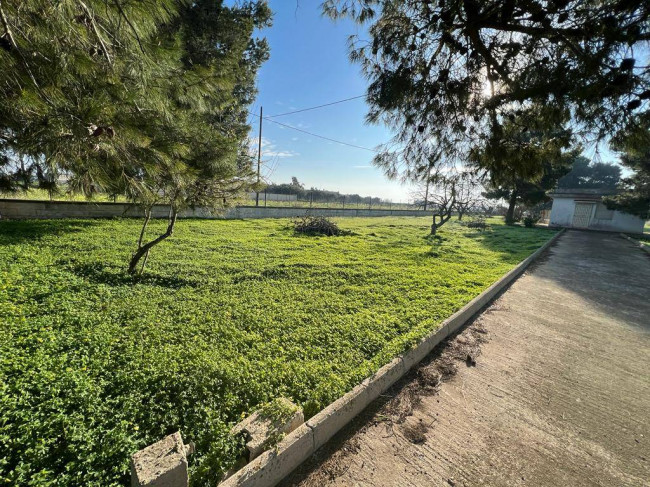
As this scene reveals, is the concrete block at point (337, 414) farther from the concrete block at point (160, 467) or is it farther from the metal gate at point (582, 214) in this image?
the metal gate at point (582, 214)

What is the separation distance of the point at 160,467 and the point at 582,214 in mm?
28556

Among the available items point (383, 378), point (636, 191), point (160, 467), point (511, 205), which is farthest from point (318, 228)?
point (511, 205)

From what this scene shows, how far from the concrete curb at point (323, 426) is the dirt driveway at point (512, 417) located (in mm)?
65

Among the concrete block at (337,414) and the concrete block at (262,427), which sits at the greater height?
the concrete block at (262,427)

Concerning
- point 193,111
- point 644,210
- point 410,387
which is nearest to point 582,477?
point 410,387

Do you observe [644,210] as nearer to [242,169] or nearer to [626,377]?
[626,377]

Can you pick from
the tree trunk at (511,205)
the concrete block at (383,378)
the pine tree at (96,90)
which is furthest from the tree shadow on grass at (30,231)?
the tree trunk at (511,205)

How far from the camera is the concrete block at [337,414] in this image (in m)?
1.75

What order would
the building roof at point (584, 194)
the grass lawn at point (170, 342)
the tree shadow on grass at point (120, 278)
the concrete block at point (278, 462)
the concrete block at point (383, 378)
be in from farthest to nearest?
1. the building roof at point (584, 194)
2. the tree shadow on grass at point (120, 278)
3. the concrete block at point (383, 378)
4. the grass lawn at point (170, 342)
5. the concrete block at point (278, 462)

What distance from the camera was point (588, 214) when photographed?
808 inches

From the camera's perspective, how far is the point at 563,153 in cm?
252

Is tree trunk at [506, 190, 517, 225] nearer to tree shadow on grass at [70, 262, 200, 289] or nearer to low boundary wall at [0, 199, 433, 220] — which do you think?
low boundary wall at [0, 199, 433, 220]

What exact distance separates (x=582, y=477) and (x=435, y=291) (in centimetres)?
296

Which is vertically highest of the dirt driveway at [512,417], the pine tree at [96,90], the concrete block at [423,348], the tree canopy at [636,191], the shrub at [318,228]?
the tree canopy at [636,191]
